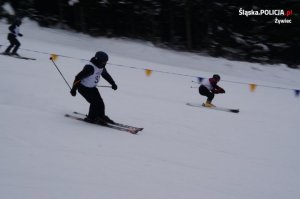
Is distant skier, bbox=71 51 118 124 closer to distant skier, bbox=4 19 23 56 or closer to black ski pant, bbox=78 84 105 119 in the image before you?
black ski pant, bbox=78 84 105 119

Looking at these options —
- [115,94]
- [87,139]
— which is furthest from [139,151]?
[115,94]

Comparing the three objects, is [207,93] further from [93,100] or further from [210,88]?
[93,100]

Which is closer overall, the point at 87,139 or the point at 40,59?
the point at 87,139

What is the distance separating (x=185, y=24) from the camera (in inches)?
1156

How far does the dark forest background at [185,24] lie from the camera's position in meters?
27.9

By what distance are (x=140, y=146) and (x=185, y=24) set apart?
939 inches

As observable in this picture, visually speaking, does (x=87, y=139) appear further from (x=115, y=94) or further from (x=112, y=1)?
(x=112, y=1)

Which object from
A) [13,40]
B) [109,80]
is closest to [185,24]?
[13,40]

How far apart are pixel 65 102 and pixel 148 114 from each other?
2.21 metres

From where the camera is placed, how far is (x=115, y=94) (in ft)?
39.3

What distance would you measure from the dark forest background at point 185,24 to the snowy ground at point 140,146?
14351 mm

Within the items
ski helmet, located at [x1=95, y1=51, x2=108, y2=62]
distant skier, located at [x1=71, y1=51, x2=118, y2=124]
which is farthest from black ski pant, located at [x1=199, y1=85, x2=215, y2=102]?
ski helmet, located at [x1=95, y1=51, x2=108, y2=62]

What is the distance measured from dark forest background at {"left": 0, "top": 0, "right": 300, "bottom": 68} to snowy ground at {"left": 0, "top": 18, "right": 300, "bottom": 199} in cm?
1435

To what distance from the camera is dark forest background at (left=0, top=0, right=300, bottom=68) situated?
91.6 feet
